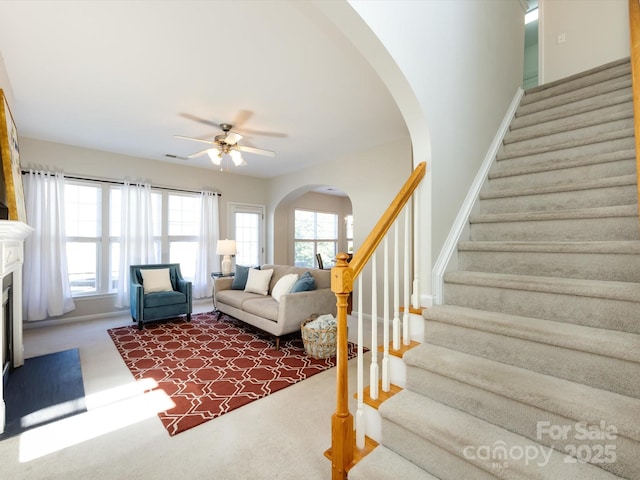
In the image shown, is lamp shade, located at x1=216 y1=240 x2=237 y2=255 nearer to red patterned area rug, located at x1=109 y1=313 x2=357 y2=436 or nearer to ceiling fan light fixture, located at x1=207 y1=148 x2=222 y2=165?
red patterned area rug, located at x1=109 y1=313 x2=357 y2=436

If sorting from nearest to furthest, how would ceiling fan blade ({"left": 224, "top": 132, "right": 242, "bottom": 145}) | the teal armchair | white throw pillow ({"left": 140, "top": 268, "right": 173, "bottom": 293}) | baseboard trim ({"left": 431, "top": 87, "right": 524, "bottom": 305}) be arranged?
baseboard trim ({"left": 431, "top": 87, "right": 524, "bottom": 305}) < ceiling fan blade ({"left": 224, "top": 132, "right": 242, "bottom": 145}) < the teal armchair < white throw pillow ({"left": 140, "top": 268, "right": 173, "bottom": 293})

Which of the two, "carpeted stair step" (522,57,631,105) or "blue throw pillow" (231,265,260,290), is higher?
"carpeted stair step" (522,57,631,105)

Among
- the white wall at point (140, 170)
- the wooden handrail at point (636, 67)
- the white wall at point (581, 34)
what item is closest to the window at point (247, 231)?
the white wall at point (140, 170)

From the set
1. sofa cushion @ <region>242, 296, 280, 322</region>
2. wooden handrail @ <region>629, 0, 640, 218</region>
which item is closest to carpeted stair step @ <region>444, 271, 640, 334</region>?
wooden handrail @ <region>629, 0, 640, 218</region>

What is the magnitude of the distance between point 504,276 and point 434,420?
1.00 m

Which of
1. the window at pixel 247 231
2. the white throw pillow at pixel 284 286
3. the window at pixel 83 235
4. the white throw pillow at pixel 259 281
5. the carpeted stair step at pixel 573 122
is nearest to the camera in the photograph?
the carpeted stair step at pixel 573 122

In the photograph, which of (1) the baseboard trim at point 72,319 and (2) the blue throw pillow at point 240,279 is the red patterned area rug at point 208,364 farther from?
(1) the baseboard trim at point 72,319

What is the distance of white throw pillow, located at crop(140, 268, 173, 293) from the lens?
4438 millimetres

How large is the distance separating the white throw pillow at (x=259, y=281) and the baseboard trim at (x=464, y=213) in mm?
2786

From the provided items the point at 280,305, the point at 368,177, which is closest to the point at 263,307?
the point at 280,305

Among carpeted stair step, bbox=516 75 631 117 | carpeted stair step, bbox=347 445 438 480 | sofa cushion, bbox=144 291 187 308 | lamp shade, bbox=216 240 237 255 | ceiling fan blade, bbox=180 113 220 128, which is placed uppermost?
ceiling fan blade, bbox=180 113 220 128

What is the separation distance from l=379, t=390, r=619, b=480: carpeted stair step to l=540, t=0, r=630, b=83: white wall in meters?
4.49

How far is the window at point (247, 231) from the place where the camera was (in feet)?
20.7

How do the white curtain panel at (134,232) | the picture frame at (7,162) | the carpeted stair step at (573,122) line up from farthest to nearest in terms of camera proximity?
the white curtain panel at (134,232)
the picture frame at (7,162)
the carpeted stair step at (573,122)
